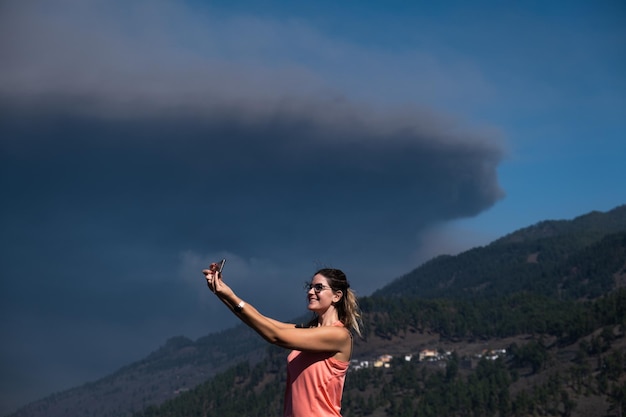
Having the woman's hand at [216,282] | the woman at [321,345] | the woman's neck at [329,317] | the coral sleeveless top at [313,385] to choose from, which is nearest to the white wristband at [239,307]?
the woman's hand at [216,282]

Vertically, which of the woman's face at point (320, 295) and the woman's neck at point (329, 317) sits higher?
the woman's face at point (320, 295)

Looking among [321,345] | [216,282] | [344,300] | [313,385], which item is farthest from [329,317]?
[216,282]

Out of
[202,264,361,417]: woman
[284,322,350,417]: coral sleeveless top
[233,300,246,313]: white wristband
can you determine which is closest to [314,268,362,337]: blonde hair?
[202,264,361,417]: woman

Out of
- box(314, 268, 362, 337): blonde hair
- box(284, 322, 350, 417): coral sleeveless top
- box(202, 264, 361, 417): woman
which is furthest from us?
box(314, 268, 362, 337): blonde hair

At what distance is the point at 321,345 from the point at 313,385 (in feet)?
1.21

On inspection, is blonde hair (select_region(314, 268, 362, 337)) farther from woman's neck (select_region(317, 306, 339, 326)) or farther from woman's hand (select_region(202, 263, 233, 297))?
woman's hand (select_region(202, 263, 233, 297))

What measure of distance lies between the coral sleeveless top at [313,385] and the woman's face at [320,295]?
1.46 feet

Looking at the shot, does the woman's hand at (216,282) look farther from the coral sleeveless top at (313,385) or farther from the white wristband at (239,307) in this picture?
the coral sleeveless top at (313,385)

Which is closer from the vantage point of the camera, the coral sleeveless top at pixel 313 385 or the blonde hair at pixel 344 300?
the coral sleeveless top at pixel 313 385

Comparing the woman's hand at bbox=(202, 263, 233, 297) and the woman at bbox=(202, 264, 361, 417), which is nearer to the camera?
the woman's hand at bbox=(202, 263, 233, 297)

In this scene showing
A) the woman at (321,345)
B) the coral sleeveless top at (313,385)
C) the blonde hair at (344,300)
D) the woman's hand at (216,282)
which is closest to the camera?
the woman's hand at (216,282)

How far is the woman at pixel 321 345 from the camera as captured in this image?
7230 millimetres

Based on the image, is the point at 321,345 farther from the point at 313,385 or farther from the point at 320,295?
the point at 320,295

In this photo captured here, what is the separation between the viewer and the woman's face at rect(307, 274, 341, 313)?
768cm
